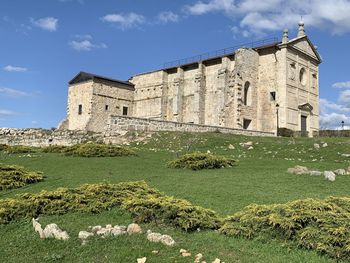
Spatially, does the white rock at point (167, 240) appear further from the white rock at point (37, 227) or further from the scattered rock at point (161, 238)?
the white rock at point (37, 227)

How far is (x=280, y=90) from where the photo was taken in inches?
1689

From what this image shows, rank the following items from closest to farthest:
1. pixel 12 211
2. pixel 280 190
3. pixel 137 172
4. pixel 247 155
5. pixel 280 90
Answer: pixel 12 211 < pixel 280 190 < pixel 137 172 < pixel 247 155 < pixel 280 90

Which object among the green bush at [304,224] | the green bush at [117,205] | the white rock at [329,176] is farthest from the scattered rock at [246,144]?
the green bush at [304,224]

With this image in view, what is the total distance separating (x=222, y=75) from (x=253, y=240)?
38.4 m

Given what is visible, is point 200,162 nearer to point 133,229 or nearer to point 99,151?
point 99,151

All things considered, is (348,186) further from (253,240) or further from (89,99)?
(89,99)

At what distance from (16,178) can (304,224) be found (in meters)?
9.59

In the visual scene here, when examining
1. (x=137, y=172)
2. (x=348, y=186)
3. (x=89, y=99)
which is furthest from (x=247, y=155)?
(x=89, y=99)

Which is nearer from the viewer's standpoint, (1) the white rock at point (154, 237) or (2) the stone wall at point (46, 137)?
(1) the white rock at point (154, 237)

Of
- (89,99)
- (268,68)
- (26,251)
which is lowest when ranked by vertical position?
(26,251)

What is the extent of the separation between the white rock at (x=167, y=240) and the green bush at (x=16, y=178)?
24.2 feet

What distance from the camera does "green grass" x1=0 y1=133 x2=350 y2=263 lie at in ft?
21.5

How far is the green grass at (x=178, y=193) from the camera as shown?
21.5 ft

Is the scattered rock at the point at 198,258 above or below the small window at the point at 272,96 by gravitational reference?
below
